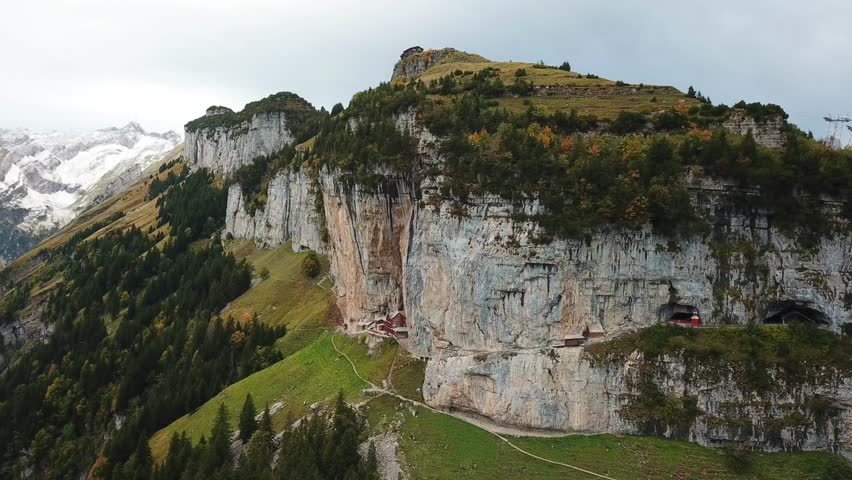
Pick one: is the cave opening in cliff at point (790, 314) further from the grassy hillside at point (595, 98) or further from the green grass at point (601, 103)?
the green grass at point (601, 103)

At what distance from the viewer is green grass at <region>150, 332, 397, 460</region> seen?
47.0 metres

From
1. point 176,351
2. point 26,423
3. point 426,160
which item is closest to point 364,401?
point 426,160

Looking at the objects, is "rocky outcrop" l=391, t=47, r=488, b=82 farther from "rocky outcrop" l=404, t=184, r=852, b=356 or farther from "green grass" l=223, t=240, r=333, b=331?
"rocky outcrop" l=404, t=184, r=852, b=356

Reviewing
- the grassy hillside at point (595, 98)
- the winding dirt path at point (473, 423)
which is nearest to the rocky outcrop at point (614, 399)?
the winding dirt path at point (473, 423)

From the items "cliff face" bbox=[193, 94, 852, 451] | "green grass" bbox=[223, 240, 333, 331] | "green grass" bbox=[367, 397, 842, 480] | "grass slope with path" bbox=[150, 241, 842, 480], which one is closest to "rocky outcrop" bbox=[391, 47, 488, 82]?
"green grass" bbox=[223, 240, 333, 331]

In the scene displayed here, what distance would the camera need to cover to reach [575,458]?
34.2 meters

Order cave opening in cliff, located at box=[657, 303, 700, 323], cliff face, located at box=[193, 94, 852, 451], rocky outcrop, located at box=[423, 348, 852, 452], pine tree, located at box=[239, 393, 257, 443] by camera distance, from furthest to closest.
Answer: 1. pine tree, located at box=[239, 393, 257, 443]
2. cave opening in cliff, located at box=[657, 303, 700, 323]
3. cliff face, located at box=[193, 94, 852, 451]
4. rocky outcrop, located at box=[423, 348, 852, 452]

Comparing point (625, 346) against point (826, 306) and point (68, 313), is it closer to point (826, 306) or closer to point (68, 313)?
point (826, 306)

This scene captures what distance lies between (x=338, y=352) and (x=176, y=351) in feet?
120

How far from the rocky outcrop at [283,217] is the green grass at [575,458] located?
162 ft

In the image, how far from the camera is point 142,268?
108688 mm

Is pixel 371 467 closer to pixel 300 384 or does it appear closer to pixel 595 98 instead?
pixel 300 384

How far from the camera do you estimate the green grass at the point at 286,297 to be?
66688 millimetres

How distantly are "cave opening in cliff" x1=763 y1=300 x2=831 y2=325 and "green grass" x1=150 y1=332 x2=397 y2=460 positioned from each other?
3281 centimetres
